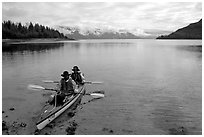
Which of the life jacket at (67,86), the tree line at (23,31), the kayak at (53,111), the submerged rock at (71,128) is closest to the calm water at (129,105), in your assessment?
the submerged rock at (71,128)

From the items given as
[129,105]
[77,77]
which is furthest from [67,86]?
[129,105]

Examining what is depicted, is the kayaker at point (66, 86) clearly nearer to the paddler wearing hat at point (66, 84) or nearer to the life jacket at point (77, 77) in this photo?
the paddler wearing hat at point (66, 84)

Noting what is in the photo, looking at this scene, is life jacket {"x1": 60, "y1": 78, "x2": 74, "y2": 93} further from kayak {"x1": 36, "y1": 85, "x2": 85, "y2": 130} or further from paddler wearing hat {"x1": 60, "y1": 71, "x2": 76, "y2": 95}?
kayak {"x1": 36, "y1": 85, "x2": 85, "y2": 130}

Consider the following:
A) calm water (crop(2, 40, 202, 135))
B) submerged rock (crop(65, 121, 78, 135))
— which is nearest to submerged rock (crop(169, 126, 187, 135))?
calm water (crop(2, 40, 202, 135))

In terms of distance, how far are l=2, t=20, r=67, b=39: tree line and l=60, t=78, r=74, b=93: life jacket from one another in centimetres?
11075

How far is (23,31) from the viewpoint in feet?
463

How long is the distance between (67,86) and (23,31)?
133989 mm

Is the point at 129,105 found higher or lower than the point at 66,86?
lower

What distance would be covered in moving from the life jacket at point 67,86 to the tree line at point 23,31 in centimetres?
11075

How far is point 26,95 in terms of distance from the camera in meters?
18.4

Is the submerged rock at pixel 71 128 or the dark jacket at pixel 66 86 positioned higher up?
the dark jacket at pixel 66 86

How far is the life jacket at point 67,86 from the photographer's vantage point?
51.1 ft

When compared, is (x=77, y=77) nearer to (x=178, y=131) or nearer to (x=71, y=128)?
(x=71, y=128)

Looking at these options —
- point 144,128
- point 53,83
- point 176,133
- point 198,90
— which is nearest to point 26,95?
point 53,83
